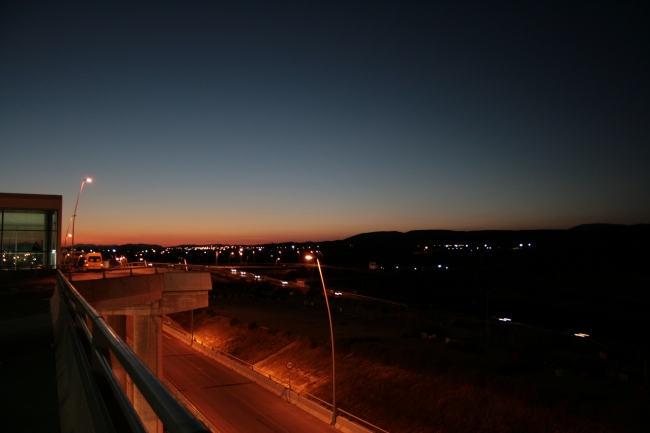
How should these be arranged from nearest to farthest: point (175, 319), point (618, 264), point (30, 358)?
point (30, 358) → point (175, 319) → point (618, 264)

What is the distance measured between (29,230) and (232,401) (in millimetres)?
23686

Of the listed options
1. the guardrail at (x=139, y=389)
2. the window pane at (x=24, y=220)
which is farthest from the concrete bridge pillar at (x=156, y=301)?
the guardrail at (x=139, y=389)

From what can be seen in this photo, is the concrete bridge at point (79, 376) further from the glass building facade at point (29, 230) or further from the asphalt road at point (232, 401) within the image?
the glass building facade at point (29, 230)

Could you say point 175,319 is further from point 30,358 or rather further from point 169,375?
point 30,358

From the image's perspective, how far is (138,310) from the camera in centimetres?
2897

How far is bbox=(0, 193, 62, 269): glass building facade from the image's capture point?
3919 centimetres

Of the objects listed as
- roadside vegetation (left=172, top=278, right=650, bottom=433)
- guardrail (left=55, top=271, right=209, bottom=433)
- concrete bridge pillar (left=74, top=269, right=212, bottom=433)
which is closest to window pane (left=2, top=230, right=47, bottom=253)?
concrete bridge pillar (left=74, top=269, right=212, bottom=433)

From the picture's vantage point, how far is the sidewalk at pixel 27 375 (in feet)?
13.3

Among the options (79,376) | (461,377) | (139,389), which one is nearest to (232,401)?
(461,377)

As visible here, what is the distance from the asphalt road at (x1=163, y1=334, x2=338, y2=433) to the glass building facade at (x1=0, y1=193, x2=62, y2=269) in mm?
13591

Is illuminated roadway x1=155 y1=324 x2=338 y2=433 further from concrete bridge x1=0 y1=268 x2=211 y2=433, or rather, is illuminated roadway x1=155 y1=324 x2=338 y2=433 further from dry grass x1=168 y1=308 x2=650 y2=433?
concrete bridge x1=0 y1=268 x2=211 y2=433

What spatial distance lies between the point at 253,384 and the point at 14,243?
22897mm

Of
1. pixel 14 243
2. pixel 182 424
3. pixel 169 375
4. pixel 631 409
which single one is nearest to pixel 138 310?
pixel 169 375

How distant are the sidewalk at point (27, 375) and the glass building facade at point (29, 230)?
31.4m
